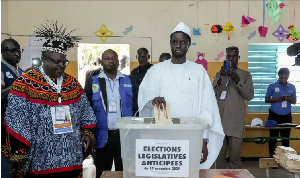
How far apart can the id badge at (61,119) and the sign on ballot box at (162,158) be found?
2.43 ft

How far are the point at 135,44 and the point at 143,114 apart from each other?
13.1 feet

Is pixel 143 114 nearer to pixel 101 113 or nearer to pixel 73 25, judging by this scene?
pixel 101 113

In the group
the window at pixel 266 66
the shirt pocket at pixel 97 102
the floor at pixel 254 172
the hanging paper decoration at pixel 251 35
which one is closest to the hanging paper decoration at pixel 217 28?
the hanging paper decoration at pixel 251 35

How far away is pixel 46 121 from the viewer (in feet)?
6.64

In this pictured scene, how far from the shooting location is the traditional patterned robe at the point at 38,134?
193 cm

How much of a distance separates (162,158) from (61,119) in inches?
33.7

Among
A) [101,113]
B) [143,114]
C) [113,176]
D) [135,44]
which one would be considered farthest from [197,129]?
[135,44]

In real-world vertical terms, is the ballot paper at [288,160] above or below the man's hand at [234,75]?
below

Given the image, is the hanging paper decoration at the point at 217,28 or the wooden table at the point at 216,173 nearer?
the wooden table at the point at 216,173

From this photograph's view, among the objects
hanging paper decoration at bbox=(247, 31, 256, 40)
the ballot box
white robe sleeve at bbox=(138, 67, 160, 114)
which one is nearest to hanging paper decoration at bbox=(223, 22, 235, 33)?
hanging paper decoration at bbox=(247, 31, 256, 40)

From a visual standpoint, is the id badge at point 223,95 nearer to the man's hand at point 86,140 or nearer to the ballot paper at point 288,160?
the ballot paper at point 288,160

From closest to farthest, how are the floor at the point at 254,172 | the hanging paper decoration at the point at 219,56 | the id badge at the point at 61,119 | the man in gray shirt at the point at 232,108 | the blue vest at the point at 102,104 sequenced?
the id badge at the point at 61,119
the blue vest at the point at 102,104
the man in gray shirt at the point at 232,108
the floor at the point at 254,172
the hanging paper decoration at the point at 219,56

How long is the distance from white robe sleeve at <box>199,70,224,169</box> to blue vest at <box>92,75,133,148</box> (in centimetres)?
96

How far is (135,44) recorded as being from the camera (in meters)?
6.15
